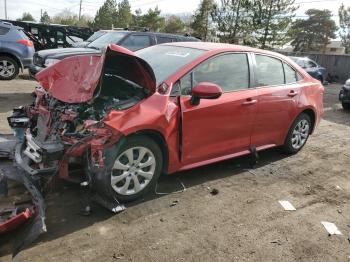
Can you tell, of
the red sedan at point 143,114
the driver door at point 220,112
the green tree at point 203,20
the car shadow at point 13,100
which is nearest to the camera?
the red sedan at point 143,114

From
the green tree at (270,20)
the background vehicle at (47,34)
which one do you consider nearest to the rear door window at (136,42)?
the background vehicle at (47,34)

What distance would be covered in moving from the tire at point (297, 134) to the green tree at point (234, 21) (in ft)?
76.7

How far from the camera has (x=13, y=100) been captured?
9.52m

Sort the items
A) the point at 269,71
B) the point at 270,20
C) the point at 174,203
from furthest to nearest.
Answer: the point at 270,20
the point at 269,71
the point at 174,203

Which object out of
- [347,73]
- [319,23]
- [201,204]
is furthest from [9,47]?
[319,23]

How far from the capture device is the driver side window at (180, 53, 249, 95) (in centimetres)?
468

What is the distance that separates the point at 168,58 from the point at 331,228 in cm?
268

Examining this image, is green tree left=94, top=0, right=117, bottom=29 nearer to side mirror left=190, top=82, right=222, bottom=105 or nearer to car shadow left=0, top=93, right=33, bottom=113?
car shadow left=0, top=93, right=33, bottom=113

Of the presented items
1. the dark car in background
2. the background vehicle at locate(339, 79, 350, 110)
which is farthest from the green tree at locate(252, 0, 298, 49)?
the background vehicle at locate(339, 79, 350, 110)

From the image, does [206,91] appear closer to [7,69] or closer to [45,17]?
[7,69]

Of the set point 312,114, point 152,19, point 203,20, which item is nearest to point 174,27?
point 152,19

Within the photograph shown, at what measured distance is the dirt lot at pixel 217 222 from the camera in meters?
3.56

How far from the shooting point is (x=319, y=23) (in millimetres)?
67125

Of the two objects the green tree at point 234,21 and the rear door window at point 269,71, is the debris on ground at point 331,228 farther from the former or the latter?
the green tree at point 234,21
